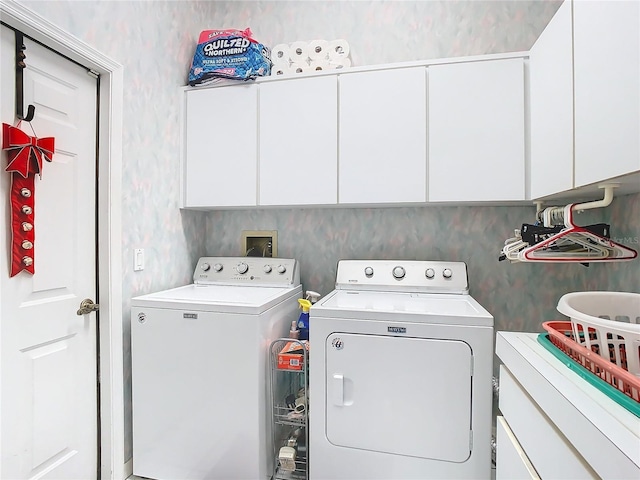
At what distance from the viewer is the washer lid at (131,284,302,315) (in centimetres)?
170

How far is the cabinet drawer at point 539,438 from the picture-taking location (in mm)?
832

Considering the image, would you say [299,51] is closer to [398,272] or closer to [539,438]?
[398,272]

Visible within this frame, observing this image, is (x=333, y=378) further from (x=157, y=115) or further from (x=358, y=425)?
(x=157, y=115)

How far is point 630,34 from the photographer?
0.96 meters

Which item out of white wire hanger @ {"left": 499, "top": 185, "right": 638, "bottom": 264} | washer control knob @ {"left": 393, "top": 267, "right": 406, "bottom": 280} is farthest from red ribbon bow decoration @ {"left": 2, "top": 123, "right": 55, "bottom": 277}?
white wire hanger @ {"left": 499, "top": 185, "right": 638, "bottom": 264}

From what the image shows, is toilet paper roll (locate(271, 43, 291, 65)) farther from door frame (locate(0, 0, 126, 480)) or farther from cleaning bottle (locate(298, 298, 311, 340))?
cleaning bottle (locate(298, 298, 311, 340))

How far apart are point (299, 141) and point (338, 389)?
4.47ft

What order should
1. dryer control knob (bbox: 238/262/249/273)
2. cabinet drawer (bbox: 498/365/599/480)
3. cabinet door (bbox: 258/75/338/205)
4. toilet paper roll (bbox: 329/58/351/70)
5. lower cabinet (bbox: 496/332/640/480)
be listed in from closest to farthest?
lower cabinet (bbox: 496/332/640/480) < cabinet drawer (bbox: 498/365/599/480) < cabinet door (bbox: 258/75/338/205) < toilet paper roll (bbox: 329/58/351/70) < dryer control knob (bbox: 238/262/249/273)

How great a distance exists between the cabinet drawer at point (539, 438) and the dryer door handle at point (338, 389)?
65cm

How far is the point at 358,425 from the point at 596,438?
41.4 inches

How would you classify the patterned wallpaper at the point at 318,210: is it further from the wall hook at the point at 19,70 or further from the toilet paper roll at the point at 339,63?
the wall hook at the point at 19,70

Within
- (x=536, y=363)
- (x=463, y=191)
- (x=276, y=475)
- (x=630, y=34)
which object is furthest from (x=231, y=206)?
(x=630, y=34)

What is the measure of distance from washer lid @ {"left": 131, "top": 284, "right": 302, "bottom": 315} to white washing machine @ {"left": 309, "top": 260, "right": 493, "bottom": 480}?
0.31 metres

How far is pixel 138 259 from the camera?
1.94 metres
